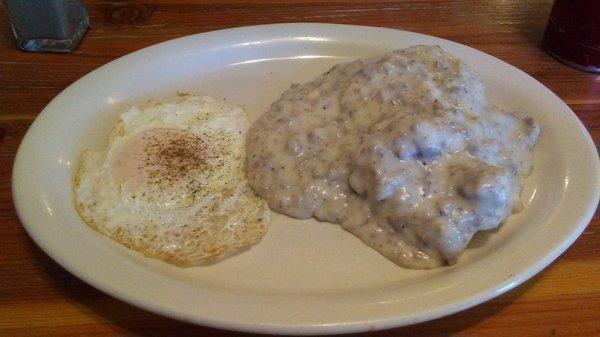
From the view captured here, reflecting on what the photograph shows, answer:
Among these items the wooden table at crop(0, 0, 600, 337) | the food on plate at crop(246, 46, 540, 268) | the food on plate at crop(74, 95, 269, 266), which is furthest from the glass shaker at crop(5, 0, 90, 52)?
the food on plate at crop(246, 46, 540, 268)

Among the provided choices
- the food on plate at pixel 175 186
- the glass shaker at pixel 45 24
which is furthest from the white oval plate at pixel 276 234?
the glass shaker at pixel 45 24

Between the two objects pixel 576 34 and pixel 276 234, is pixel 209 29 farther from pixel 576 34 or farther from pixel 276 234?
pixel 576 34

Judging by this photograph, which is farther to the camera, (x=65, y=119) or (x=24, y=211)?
(x=65, y=119)

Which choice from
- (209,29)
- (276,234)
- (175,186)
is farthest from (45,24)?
(276,234)

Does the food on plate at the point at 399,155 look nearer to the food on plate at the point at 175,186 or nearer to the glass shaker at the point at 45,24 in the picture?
the food on plate at the point at 175,186

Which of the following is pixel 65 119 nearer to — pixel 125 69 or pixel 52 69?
pixel 125 69

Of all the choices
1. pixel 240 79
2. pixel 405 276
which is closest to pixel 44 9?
pixel 240 79

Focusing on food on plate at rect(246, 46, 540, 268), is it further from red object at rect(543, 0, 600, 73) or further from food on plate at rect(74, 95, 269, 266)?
red object at rect(543, 0, 600, 73)
